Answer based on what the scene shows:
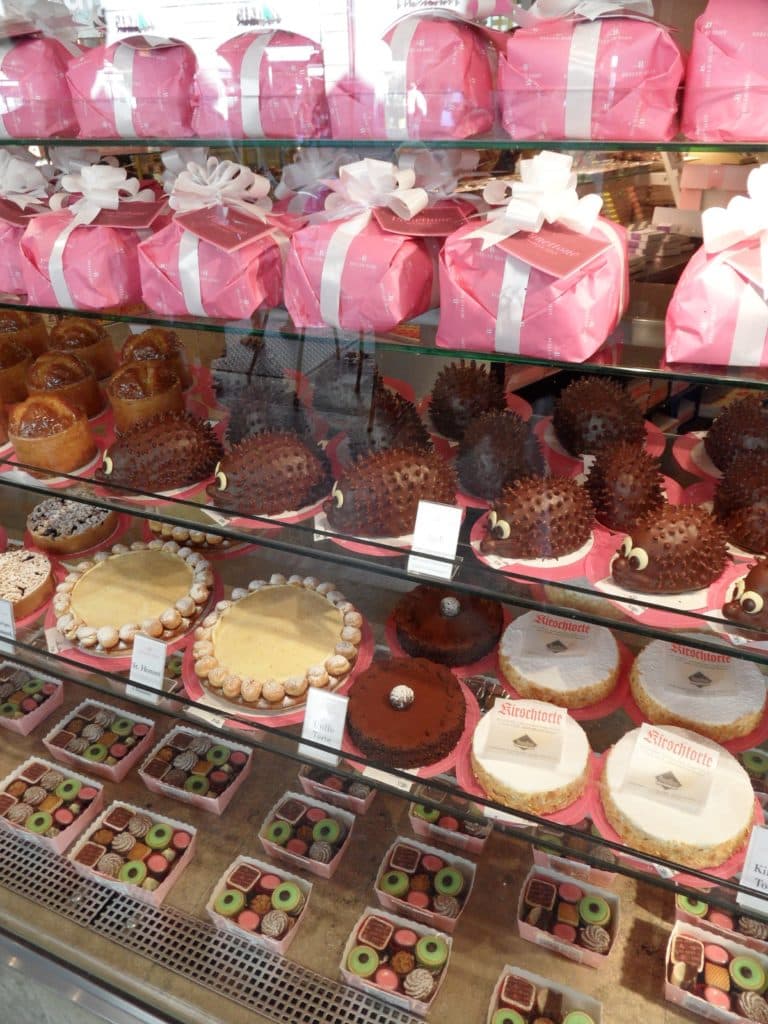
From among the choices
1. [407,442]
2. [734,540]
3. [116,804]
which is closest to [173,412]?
[407,442]

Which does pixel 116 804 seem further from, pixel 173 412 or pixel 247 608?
pixel 173 412

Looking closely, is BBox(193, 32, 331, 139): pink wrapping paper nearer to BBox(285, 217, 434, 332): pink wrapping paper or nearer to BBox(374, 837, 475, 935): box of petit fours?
BBox(285, 217, 434, 332): pink wrapping paper

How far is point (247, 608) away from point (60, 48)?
1.36 meters

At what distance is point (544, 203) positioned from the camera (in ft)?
4.25

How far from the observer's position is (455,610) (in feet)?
6.23

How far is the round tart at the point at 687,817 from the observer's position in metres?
1.41

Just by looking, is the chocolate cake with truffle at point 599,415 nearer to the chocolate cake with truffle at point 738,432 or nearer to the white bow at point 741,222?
the chocolate cake with truffle at point 738,432

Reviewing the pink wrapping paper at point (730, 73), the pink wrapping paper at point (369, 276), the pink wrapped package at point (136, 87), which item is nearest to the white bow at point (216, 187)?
the pink wrapped package at point (136, 87)

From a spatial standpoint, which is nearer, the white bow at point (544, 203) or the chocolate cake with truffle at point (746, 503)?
the white bow at point (544, 203)

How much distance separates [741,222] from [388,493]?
77 centimetres

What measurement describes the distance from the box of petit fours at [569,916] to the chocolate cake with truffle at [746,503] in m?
0.89

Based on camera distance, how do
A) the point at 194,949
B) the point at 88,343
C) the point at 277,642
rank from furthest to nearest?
the point at 88,343 → the point at 277,642 → the point at 194,949

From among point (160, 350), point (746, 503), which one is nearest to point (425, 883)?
point (746, 503)

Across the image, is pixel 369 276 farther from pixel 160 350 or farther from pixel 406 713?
pixel 160 350
